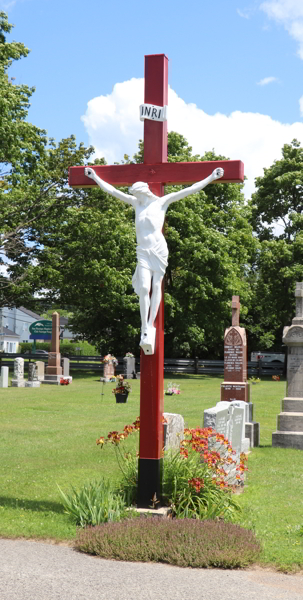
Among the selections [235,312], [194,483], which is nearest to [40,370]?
[235,312]

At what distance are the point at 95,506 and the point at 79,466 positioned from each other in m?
3.96

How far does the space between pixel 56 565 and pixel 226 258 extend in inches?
1287

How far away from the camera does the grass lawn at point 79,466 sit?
7.02 metres

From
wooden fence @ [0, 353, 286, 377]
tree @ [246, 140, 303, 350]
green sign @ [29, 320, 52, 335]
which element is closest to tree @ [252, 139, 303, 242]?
tree @ [246, 140, 303, 350]

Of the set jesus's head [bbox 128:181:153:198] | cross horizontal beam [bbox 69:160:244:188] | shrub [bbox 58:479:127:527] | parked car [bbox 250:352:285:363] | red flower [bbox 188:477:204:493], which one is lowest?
shrub [bbox 58:479:127:527]

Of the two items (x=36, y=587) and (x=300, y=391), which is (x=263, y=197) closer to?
(x=300, y=391)

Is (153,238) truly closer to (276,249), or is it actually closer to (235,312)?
(235,312)

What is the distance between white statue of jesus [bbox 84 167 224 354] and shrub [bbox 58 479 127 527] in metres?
1.65

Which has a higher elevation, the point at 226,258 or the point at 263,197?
the point at 263,197

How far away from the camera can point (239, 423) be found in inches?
432

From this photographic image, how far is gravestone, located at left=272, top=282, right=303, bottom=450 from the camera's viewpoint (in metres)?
13.8

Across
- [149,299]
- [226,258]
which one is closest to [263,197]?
[226,258]

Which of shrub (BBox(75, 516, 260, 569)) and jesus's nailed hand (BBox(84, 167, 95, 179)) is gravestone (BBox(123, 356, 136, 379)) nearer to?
jesus's nailed hand (BBox(84, 167, 95, 179))

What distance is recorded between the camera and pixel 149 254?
725 cm
